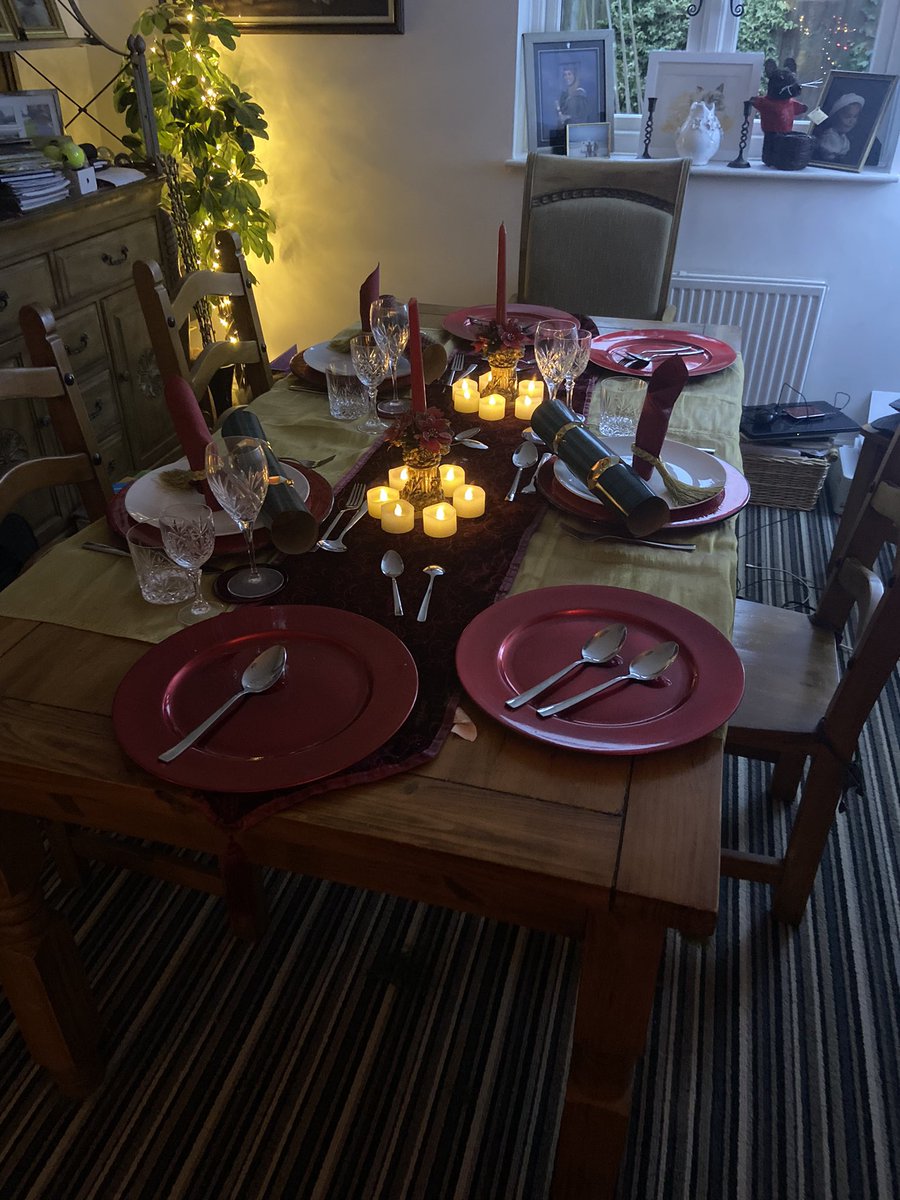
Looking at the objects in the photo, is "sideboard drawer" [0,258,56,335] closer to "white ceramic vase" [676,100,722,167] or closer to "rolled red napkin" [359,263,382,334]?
"rolled red napkin" [359,263,382,334]

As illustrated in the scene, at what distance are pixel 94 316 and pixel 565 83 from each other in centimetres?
161

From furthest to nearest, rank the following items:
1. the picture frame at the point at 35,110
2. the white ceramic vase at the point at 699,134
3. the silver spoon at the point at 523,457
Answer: the white ceramic vase at the point at 699,134
the picture frame at the point at 35,110
the silver spoon at the point at 523,457

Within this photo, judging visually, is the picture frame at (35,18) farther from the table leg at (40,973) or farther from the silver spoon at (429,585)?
the table leg at (40,973)

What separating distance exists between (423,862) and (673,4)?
2.94 meters

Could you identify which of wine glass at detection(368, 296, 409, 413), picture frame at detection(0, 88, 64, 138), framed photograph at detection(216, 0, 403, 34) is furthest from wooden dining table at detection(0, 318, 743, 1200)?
framed photograph at detection(216, 0, 403, 34)

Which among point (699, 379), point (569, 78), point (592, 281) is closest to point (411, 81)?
point (569, 78)

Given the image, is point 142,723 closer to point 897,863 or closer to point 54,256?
point 897,863

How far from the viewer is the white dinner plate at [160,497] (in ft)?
3.88

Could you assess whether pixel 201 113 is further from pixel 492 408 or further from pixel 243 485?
pixel 243 485

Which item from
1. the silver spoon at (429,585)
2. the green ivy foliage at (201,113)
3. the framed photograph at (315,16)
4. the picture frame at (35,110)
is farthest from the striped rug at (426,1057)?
the framed photograph at (315,16)

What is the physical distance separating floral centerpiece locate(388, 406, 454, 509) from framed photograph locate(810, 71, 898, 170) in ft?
6.94

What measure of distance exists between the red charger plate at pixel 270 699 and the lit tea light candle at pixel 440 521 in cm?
25

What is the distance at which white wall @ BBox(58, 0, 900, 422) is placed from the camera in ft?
8.83

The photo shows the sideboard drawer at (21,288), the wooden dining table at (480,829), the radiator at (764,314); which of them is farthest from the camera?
the radiator at (764,314)
